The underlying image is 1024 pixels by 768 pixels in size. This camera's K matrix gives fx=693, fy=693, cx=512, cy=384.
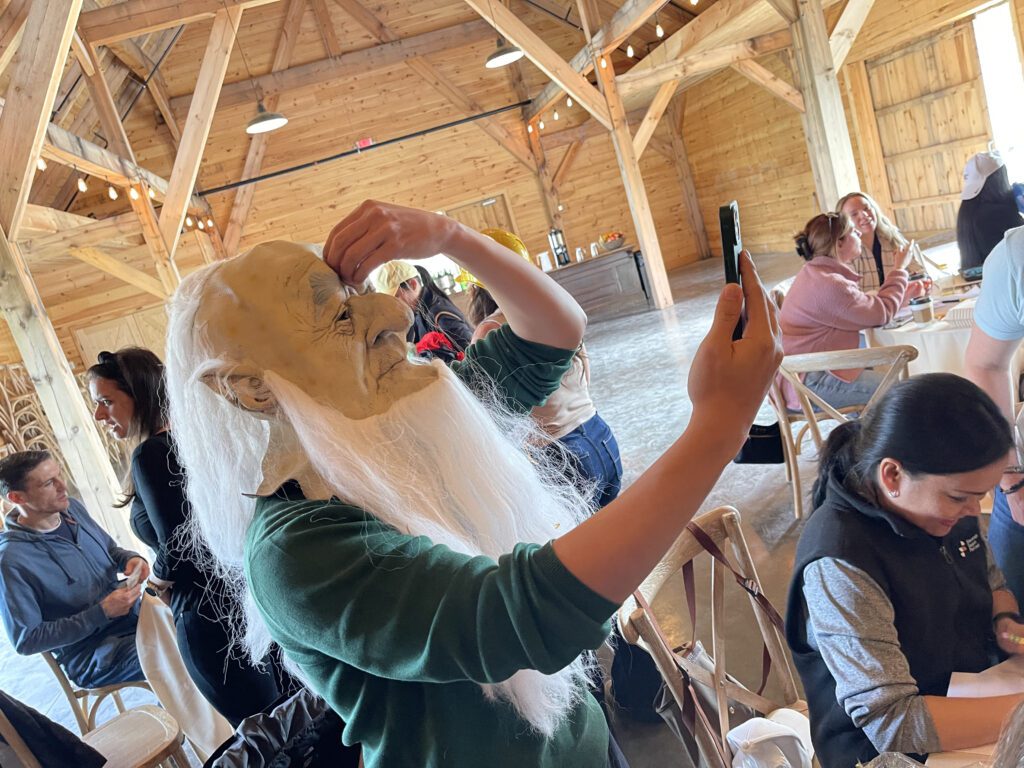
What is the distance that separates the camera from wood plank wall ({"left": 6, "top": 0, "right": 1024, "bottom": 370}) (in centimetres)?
1017

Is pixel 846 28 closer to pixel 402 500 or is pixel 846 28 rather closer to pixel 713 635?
pixel 713 635

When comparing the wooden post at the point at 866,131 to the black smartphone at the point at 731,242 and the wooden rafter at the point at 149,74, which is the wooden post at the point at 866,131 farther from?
the black smartphone at the point at 731,242

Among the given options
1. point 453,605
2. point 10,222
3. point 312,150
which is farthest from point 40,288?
point 453,605

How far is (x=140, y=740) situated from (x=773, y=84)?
7.48 m

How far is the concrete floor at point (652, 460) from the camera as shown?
8.01ft

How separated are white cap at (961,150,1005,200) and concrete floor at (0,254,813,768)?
5.61 ft

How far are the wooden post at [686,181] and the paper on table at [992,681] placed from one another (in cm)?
1252

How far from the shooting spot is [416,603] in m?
0.58

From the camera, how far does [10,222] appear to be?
152 inches

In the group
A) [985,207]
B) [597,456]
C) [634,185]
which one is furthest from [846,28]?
[597,456]

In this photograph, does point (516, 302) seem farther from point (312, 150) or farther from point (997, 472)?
point (312, 150)

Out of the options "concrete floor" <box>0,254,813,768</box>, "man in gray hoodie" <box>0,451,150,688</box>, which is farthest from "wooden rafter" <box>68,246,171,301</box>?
"man in gray hoodie" <box>0,451,150,688</box>

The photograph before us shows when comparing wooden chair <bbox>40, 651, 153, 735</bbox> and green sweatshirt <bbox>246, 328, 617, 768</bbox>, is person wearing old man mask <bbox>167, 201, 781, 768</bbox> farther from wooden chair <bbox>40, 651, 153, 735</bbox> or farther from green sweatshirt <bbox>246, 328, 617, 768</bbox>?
wooden chair <bbox>40, 651, 153, 735</bbox>

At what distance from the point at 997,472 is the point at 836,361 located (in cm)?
148
